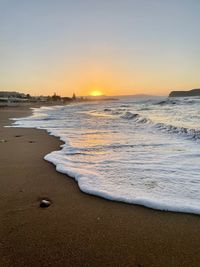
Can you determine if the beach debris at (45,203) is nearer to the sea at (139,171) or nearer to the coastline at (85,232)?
the coastline at (85,232)

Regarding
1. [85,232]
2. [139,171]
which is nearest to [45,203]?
[85,232]

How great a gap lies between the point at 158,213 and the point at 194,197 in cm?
69

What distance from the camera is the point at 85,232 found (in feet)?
8.60

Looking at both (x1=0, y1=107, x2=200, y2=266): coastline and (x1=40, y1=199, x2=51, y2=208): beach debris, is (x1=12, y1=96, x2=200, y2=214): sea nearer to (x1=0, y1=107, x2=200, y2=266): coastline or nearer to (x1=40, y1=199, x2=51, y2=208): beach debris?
(x1=0, y1=107, x2=200, y2=266): coastline

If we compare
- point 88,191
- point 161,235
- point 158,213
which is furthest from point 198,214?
point 88,191

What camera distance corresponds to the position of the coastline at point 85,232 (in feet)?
7.27

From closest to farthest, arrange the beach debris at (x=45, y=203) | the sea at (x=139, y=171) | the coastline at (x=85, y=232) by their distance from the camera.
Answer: the coastline at (x=85, y=232)
the beach debris at (x=45, y=203)
the sea at (x=139, y=171)

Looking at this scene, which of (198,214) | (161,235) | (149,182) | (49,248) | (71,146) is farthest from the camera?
(71,146)

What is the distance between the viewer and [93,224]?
2777mm

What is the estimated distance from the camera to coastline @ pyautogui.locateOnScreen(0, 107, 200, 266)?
2.21 meters

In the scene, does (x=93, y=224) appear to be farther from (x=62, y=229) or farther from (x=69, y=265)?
(x=69, y=265)

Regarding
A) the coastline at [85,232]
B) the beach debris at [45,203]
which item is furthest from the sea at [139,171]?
the beach debris at [45,203]

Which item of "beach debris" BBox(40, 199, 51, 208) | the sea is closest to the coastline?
"beach debris" BBox(40, 199, 51, 208)

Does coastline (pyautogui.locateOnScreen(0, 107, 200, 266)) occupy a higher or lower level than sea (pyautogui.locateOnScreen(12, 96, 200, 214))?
lower
